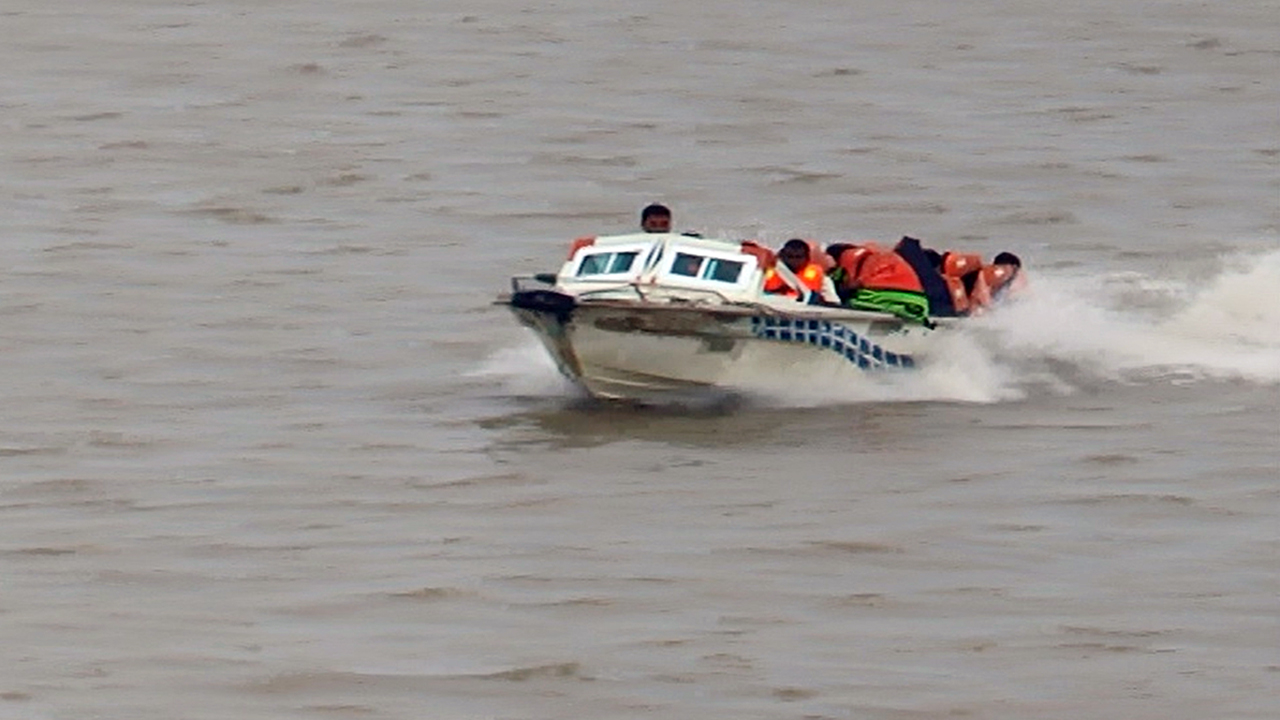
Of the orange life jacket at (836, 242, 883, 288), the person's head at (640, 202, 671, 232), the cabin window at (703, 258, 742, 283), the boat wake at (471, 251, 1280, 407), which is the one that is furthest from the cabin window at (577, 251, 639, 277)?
the orange life jacket at (836, 242, 883, 288)

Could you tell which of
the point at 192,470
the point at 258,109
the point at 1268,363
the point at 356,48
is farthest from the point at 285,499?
the point at 356,48

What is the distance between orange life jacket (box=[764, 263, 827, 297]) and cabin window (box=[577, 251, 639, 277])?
0.97 m

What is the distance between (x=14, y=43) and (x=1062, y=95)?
13.4 meters

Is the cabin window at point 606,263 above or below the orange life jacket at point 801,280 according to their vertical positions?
above

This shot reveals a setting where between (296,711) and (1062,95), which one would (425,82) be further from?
(296,711)

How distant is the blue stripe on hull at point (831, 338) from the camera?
2711 cm

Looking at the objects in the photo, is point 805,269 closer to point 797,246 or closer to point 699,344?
point 797,246

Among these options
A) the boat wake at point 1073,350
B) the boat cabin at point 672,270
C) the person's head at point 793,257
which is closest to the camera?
the boat cabin at point 672,270

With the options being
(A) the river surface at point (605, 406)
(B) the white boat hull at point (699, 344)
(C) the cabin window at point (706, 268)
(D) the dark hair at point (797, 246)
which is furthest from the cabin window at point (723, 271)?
(A) the river surface at point (605, 406)

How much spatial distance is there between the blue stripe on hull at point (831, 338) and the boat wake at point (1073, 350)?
155 mm

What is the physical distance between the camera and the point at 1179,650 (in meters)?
19.9

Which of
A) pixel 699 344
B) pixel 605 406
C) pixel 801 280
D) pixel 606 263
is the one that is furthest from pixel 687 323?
pixel 801 280

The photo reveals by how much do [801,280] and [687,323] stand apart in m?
1.18

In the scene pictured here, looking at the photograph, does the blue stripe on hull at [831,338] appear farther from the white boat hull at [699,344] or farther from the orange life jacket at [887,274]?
the orange life jacket at [887,274]
